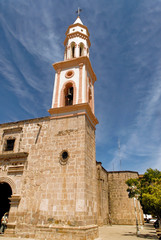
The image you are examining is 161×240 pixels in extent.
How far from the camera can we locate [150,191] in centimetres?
1355

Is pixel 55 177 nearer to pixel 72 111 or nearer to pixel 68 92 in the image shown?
pixel 72 111

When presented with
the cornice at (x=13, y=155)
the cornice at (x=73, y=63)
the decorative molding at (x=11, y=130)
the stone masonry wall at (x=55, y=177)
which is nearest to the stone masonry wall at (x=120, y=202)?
the stone masonry wall at (x=55, y=177)

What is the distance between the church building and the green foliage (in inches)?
143

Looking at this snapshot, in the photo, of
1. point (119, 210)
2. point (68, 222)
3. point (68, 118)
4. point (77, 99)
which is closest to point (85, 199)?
point (68, 222)

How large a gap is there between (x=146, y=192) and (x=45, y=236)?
314 inches

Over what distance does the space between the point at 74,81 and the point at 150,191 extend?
10093 millimetres

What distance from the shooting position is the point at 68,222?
31.8 feet

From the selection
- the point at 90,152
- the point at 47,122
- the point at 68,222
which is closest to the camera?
the point at 68,222

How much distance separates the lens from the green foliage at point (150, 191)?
12.2m

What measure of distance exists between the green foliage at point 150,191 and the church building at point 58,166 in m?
3.64

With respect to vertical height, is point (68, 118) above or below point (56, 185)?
above

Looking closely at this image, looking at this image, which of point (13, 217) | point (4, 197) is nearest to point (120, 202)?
point (4, 197)

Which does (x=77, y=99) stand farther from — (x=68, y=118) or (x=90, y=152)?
(x=90, y=152)

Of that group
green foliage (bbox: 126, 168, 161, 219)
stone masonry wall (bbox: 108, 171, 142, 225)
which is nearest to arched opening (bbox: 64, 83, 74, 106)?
green foliage (bbox: 126, 168, 161, 219)
